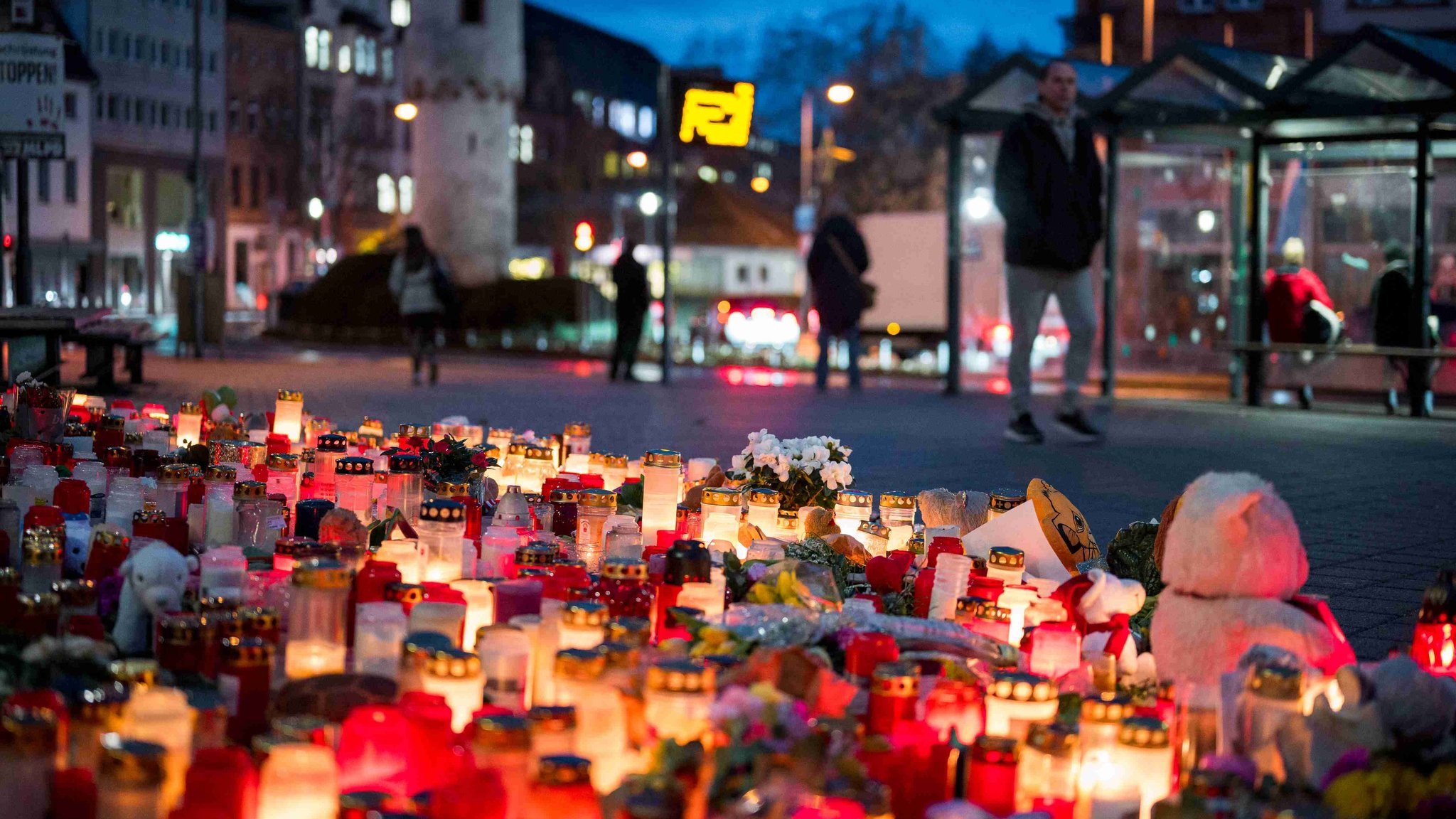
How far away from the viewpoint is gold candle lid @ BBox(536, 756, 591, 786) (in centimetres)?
293

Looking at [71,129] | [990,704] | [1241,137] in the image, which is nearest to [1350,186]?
[1241,137]

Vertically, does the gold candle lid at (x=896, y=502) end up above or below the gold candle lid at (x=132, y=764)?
above

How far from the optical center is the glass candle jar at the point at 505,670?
12.1ft

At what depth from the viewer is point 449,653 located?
359cm

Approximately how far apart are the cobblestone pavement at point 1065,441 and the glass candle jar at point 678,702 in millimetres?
2789

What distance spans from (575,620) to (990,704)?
954mm

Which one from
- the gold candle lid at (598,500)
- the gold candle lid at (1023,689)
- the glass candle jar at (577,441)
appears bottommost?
the gold candle lid at (1023,689)

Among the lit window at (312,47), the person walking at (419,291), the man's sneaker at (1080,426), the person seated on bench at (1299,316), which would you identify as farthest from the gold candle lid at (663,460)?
the lit window at (312,47)

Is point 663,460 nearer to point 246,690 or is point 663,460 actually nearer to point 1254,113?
point 246,690

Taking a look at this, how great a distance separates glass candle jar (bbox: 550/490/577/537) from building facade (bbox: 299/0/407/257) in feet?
215

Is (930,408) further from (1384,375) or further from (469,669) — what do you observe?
(469,669)

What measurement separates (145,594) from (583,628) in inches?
44.8

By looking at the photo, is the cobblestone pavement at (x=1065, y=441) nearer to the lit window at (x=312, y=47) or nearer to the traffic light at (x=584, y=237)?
the traffic light at (x=584, y=237)

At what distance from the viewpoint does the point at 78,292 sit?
2539 inches
